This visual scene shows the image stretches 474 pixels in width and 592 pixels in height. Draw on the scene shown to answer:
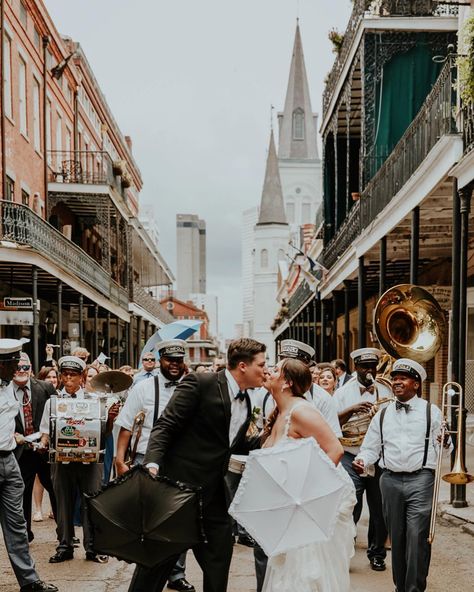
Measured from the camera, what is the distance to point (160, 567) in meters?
4.94

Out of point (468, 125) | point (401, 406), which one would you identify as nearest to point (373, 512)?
point (401, 406)

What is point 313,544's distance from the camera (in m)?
→ 4.79

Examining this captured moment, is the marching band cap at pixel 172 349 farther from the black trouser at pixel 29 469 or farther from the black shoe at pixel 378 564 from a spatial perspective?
the black shoe at pixel 378 564

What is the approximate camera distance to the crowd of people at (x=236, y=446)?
497 centimetres

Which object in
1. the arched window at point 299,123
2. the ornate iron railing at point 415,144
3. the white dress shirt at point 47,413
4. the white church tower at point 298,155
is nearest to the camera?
the white dress shirt at point 47,413

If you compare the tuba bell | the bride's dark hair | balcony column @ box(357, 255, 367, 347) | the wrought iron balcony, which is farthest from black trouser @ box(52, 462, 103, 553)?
the wrought iron balcony

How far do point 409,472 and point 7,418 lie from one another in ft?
10.3

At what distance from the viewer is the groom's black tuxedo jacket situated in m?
5.01

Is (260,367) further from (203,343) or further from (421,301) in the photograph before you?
(203,343)

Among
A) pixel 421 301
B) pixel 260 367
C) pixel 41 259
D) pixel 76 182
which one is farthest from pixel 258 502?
pixel 76 182

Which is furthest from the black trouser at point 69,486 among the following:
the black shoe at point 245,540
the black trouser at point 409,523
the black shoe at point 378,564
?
the black trouser at point 409,523

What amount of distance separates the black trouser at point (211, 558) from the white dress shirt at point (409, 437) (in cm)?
159

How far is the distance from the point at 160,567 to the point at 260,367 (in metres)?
1.35

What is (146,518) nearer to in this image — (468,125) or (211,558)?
(211,558)
